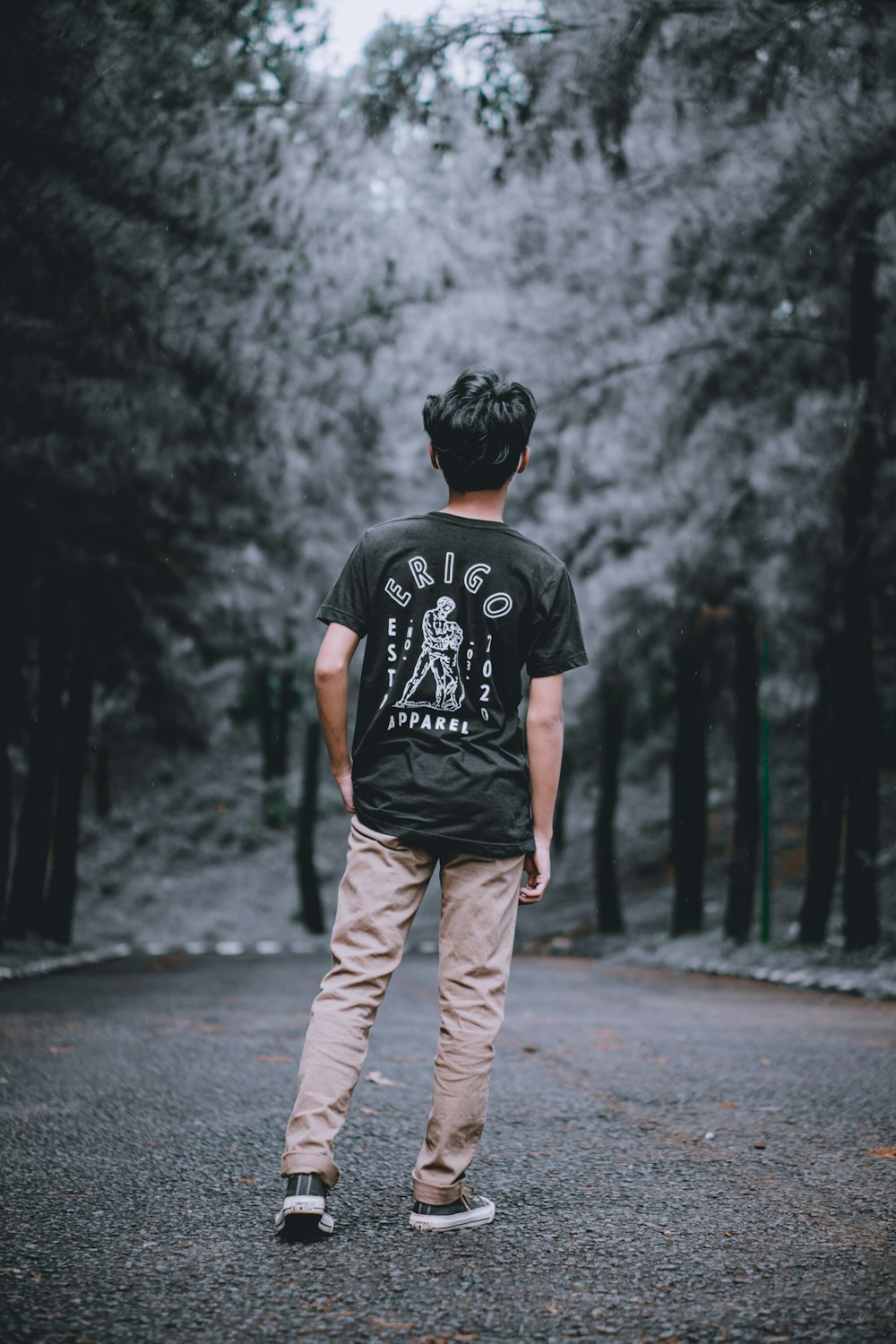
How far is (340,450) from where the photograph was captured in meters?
15.1

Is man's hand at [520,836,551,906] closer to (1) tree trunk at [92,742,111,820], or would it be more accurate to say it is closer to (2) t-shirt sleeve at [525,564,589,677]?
(2) t-shirt sleeve at [525,564,589,677]

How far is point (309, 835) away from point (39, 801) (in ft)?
48.6

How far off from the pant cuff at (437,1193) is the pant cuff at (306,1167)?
26 cm

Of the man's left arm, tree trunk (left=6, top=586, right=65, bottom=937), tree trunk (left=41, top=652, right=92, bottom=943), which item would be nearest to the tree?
tree trunk (left=6, top=586, right=65, bottom=937)

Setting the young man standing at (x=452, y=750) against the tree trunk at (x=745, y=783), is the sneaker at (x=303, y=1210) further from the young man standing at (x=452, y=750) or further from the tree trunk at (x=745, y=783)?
the tree trunk at (x=745, y=783)

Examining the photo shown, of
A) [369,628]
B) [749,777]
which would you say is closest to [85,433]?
[369,628]

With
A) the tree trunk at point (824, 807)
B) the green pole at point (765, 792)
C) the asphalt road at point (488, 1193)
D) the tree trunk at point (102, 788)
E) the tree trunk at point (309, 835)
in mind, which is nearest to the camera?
the asphalt road at point (488, 1193)

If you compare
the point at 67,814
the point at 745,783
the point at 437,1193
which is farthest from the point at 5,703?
the point at 437,1193

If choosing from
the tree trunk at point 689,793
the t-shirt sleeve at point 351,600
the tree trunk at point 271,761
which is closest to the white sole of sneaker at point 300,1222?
the t-shirt sleeve at point 351,600

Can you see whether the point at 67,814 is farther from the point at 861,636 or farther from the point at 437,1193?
the point at 437,1193

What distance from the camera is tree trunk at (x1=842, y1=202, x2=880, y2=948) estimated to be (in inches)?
527

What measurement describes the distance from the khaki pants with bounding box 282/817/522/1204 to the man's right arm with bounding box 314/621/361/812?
18cm

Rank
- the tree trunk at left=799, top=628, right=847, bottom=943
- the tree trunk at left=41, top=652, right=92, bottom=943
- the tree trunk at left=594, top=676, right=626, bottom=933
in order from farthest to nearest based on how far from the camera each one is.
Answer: the tree trunk at left=594, top=676, right=626, bottom=933 < the tree trunk at left=41, top=652, right=92, bottom=943 < the tree trunk at left=799, top=628, right=847, bottom=943

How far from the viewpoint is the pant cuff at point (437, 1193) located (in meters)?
3.30
